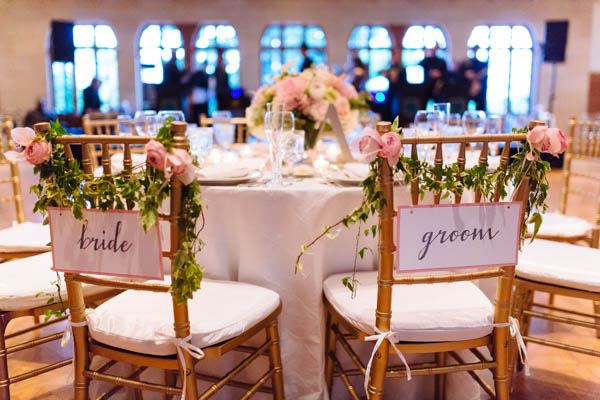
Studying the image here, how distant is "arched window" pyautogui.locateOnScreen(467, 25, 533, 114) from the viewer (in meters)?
12.0

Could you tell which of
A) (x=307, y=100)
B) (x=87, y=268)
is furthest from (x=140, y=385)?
(x=307, y=100)

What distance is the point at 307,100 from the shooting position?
240 centimetres

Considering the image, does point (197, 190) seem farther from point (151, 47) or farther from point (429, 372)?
point (151, 47)

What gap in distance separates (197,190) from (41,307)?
2.60 feet

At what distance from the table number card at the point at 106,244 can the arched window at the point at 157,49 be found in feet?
38.6

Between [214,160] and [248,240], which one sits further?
[214,160]

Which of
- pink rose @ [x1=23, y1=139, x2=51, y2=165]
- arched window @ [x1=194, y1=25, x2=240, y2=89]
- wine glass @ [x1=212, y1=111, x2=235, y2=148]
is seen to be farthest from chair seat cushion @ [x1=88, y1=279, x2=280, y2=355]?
arched window @ [x1=194, y1=25, x2=240, y2=89]

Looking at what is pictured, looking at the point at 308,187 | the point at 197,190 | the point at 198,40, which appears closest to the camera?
the point at 197,190

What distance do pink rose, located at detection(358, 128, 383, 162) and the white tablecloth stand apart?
42 cm

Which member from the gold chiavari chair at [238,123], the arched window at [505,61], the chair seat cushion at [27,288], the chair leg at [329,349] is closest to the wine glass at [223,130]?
the gold chiavari chair at [238,123]

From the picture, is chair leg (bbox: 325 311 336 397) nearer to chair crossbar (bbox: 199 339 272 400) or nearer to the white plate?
chair crossbar (bbox: 199 339 272 400)

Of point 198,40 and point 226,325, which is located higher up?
→ point 198,40

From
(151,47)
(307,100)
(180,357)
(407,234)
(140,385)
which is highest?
(151,47)

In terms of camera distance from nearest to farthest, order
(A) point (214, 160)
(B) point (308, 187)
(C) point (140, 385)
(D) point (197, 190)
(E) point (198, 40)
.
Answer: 1. (D) point (197, 190)
2. (C) point (140, 385)
3. (B) point (308, 187)
4. (A) point (214, 160)
5. (E) point (198, 40)
